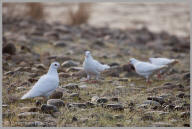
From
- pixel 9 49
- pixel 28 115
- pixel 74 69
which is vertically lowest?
pixel 28 115

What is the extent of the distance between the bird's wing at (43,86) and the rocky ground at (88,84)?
245 mm

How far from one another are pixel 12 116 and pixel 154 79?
19.3 feet

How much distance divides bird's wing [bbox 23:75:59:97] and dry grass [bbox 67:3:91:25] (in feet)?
48.6

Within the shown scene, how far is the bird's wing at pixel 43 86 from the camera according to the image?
25.9ft

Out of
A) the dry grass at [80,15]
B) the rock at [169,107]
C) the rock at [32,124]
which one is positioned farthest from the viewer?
the dry grass at [80,15]

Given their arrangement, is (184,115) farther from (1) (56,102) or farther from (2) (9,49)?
(2) (9,49)

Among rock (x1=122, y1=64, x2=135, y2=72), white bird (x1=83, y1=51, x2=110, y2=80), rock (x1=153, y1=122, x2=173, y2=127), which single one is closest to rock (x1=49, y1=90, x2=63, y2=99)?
white bird (x1=83, y1=51, x2=110, y2=80)

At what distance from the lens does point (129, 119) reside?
7.48 metres

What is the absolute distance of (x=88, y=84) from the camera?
34.2 feet

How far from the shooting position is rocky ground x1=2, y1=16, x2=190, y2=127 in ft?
24.3

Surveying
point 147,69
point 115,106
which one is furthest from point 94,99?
point 147,69

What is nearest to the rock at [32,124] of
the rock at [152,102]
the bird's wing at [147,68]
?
the rock at [152,102]

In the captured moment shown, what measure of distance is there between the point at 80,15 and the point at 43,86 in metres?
15.6

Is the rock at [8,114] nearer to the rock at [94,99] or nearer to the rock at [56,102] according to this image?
the rock at [56,102]
